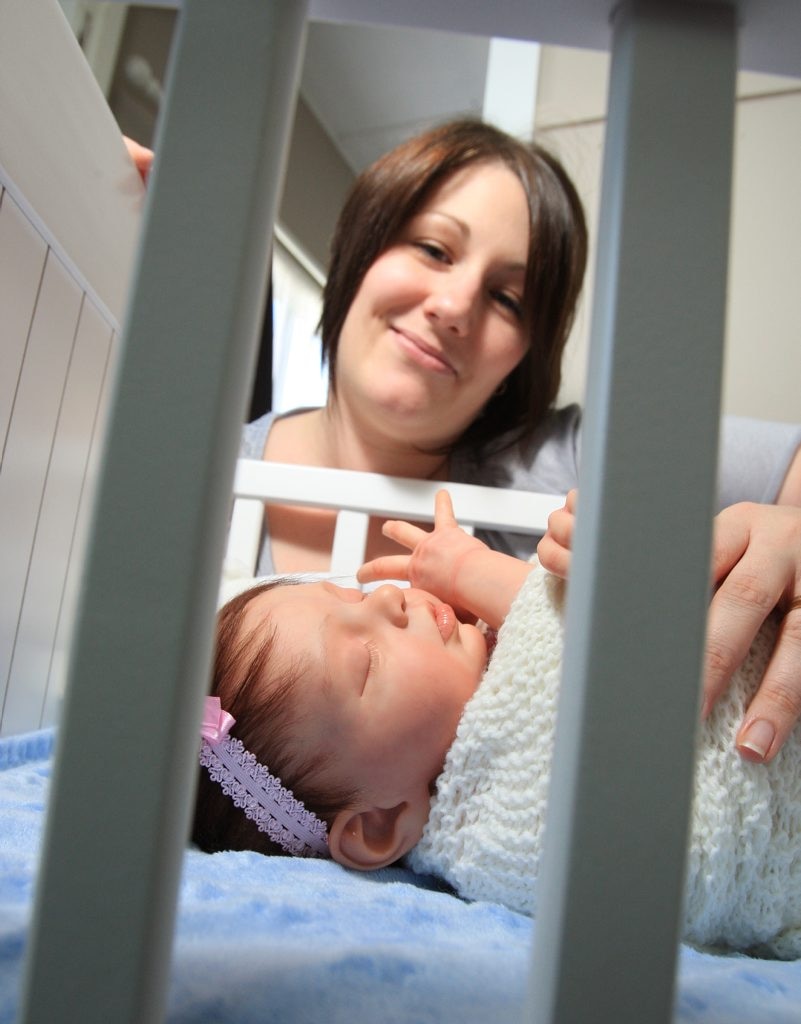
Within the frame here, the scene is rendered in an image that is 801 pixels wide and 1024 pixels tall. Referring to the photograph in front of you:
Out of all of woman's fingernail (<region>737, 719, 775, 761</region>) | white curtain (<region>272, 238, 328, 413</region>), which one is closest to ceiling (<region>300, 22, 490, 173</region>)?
white curtain (<region>272, 238, 328, 413</region>)

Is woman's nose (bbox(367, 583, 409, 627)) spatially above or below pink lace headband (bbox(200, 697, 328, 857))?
above

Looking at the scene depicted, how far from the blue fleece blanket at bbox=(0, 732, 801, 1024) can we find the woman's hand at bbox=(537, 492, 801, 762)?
16cm

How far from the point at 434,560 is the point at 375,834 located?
0.97 feet

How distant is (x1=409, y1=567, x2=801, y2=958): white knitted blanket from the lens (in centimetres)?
60

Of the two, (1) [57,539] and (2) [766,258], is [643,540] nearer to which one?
(1) [57,539]

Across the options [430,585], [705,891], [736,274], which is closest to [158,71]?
[736,274]

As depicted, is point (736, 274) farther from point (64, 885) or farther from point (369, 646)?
point (64, 885)

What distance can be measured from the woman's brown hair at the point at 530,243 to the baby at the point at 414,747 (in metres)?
0.58

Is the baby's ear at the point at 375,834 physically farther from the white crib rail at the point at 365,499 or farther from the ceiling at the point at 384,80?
the ceiling at the point at 384,80

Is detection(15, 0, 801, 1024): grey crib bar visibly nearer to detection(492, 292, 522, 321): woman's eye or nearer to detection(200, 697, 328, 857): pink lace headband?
detection(200, 697, 328, 857): pink lace headband

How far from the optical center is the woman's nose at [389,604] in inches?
31.3

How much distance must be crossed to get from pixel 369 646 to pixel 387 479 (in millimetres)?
422

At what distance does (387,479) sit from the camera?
1.14m

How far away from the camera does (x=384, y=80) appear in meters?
2.54
